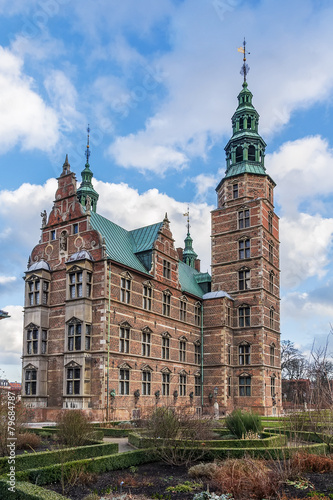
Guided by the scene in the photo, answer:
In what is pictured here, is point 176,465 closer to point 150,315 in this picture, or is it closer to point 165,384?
point 150,315

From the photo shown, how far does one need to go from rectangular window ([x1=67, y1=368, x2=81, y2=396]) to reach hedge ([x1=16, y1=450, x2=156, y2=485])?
44.8ft

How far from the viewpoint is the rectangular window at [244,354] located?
40.0 m

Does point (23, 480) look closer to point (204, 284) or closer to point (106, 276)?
point (106, 276)

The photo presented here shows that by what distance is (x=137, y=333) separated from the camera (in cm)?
3175

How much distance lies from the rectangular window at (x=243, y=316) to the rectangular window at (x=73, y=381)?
17073 millimetres

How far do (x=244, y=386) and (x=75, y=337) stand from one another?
1709 centimetres

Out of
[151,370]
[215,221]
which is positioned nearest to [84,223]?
[151,370]

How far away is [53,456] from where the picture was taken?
46.2ft

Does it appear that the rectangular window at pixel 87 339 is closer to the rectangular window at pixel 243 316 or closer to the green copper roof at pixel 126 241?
the green copper roof at pixel 126 241

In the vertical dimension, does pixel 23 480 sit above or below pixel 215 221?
below

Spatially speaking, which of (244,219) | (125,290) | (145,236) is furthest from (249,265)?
(125,290)

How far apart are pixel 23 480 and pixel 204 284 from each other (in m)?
33.2

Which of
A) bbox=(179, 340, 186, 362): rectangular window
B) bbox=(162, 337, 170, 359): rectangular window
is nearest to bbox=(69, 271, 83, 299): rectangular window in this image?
bbox=(162, 337, 170, 359): rectangular window

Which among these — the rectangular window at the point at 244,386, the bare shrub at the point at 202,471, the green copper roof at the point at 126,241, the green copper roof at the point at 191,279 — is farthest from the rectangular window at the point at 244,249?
the bare shrub at the point at 202,471
